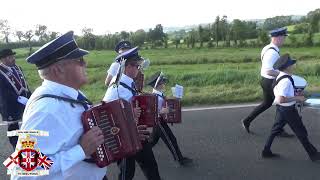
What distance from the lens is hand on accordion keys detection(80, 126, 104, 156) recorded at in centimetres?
268

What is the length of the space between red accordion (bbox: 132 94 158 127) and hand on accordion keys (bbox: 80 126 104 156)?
1914 mm

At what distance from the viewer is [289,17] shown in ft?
115

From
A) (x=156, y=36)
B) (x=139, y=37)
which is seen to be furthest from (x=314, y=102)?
Result: (x=156, y=36)

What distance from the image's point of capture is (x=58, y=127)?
2.61m

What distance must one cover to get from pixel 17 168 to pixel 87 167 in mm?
461

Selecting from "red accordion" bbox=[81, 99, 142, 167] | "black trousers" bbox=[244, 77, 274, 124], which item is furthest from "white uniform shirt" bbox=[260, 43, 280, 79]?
"red accordion" bbox=[81, 99, 142, 167]

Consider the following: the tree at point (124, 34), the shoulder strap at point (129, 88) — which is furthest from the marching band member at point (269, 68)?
the tree at point (124, 34)

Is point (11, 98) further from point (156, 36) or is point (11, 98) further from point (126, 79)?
point (156, 36)

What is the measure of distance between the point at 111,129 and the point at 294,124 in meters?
4.08

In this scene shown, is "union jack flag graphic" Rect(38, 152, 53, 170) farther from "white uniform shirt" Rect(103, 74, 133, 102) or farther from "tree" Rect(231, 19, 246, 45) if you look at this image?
"tree" Rect(231, 19, 246, 45)

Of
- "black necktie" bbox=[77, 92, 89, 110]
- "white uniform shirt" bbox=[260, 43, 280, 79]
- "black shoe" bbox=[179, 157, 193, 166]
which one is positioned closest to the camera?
"black necktie" bbox=[77, 92, 89, 110]

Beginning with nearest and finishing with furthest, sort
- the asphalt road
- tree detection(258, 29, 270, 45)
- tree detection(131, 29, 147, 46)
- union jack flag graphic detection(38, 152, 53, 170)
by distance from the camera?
union jack flag graphic detection(38, 152, 53, 170) → the asphalt road → tree detection(258, 29, 270, 45) → tree detection(131, 29, 147, 46)

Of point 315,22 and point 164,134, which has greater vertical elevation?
point 315,22

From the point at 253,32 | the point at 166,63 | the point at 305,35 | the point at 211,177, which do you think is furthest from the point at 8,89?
the point at 253,32
